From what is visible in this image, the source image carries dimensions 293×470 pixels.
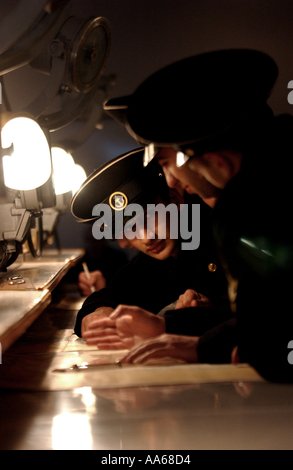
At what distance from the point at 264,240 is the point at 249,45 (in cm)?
46

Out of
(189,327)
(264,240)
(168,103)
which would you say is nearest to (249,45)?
(168,103)

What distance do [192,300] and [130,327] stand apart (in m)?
0.17

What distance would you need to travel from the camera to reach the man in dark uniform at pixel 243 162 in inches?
23.6

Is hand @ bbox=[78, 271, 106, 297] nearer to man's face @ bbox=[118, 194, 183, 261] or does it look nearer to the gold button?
man's face @ bbox=[118, 194, 183, 261]

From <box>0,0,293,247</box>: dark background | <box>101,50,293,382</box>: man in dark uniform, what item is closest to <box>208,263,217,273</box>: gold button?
<box>101,50,293,382</box>: man in dark uniform

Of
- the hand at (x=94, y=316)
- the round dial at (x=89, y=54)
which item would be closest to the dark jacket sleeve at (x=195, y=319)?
the hand at (x=94, y=316)

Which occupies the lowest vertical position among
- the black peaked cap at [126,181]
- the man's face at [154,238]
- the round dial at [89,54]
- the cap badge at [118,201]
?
the man's face at [154,238]

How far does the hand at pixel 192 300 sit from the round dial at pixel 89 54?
65cm

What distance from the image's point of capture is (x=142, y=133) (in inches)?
25.3

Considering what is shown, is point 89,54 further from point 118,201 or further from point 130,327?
point 130,327

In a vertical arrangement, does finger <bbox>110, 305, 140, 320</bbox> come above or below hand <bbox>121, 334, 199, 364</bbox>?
above

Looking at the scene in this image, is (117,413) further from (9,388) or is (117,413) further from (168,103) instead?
(168,103)

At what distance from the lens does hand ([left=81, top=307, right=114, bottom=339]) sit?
0.80 metres

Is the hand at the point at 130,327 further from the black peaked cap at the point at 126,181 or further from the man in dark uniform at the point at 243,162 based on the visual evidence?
the black peaked cap at the point at 126,181
